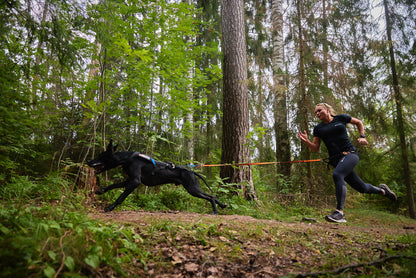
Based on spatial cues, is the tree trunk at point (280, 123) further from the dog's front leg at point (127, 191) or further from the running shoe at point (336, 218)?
the dog's front leg at point (127, 191)

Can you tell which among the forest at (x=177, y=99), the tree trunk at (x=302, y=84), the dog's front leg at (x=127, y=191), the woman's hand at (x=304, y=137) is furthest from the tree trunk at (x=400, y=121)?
the dog's front leg at (x=127, y=191)

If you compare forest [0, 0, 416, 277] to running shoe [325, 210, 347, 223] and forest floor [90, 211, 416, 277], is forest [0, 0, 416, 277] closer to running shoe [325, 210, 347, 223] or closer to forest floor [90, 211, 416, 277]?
forest floor [90, 211, 416, 277]

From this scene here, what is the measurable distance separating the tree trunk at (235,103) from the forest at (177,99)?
0.11 feet

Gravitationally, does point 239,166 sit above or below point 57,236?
above

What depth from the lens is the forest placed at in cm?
317

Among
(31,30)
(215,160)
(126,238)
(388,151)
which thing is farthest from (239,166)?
(388,151)

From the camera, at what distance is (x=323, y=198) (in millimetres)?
6969

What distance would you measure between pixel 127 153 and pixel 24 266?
3014 mm

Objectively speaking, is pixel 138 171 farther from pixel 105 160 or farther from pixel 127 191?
pixel 105 160

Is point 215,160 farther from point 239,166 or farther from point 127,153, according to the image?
point 127,153

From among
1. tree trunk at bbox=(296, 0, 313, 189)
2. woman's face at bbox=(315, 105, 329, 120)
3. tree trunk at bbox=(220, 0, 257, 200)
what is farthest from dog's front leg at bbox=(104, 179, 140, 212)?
tree trunk at bbox=(296, 0, 313, 189)

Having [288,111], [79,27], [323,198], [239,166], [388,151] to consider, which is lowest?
[323,198]

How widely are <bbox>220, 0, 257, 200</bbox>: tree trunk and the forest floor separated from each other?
2633 mm

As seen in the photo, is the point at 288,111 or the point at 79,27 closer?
the point at 79,27
